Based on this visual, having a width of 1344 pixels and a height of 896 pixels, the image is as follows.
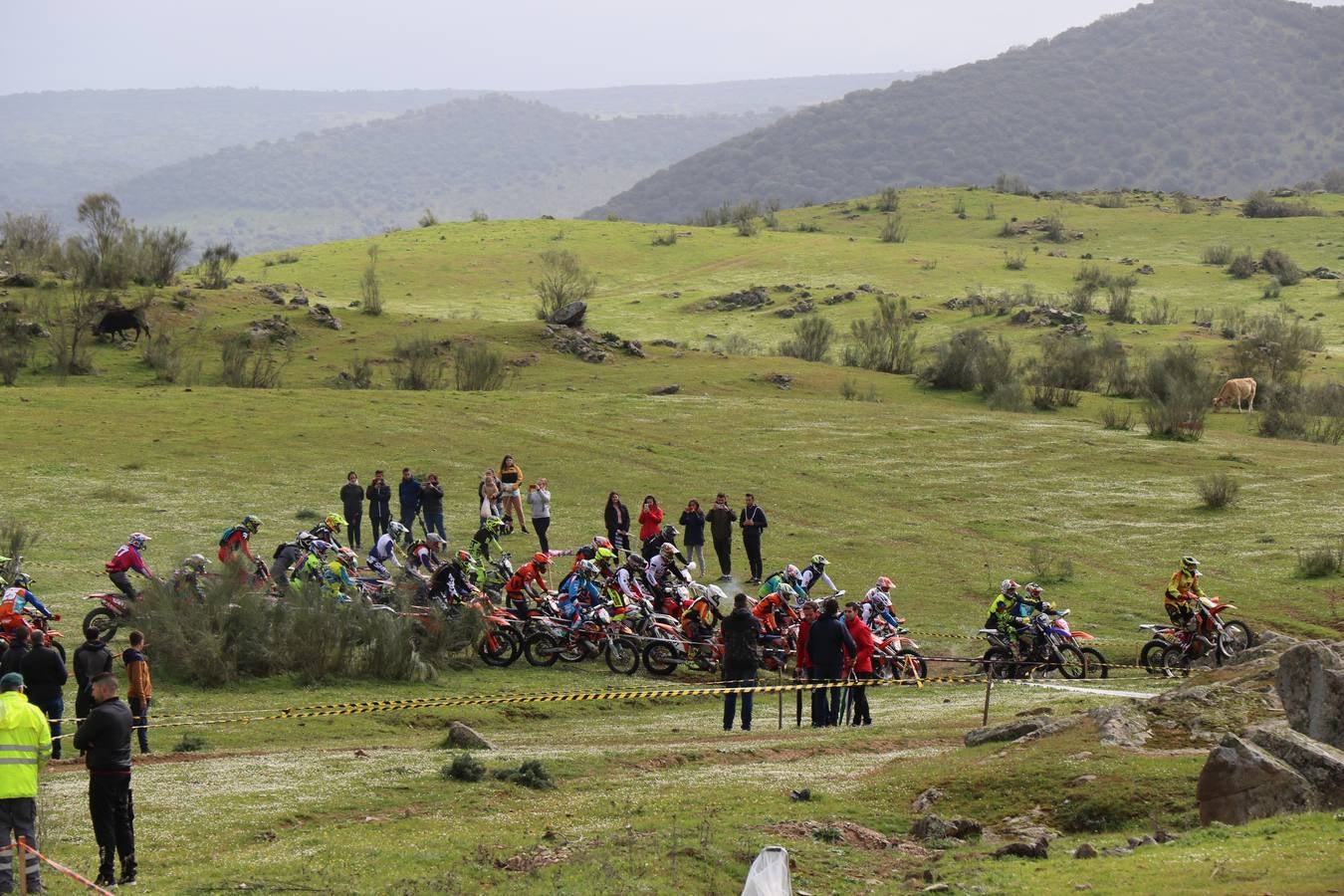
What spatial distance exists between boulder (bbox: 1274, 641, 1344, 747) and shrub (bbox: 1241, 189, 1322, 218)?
133 m

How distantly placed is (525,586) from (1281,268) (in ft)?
310

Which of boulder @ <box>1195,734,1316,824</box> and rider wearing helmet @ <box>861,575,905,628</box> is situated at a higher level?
boulder @ <box>1195,734,1316,824</box>

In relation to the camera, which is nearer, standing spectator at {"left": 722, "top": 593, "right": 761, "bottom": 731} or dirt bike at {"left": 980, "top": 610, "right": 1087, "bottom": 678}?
standing spectator at {"left": 722, "top": 593, "right": 761, "bottom": 731}

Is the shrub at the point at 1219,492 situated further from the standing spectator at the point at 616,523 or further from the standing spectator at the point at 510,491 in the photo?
the standing spectator at the point at 510,491

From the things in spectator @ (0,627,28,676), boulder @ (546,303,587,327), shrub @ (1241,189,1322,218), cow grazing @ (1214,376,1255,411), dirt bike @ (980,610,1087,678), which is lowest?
dirt bike @ (980,610,1087,678)

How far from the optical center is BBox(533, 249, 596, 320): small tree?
8608cm

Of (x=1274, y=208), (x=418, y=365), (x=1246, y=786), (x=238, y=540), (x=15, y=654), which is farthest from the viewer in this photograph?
(x=1274, y=208)

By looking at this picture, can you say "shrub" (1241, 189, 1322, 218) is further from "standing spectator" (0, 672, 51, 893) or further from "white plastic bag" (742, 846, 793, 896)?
"standing spectator" (0, 672, 51, 893)

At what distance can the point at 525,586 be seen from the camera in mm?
26141

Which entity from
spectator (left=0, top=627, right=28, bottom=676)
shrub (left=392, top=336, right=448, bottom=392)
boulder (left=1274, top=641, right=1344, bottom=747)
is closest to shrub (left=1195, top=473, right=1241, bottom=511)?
boulder (left=1274, top=641, right=1344, bottom=747)

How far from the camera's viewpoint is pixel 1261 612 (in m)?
31.9

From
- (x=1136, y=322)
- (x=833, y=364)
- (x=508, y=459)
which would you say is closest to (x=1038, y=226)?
(x=1136, y=322)

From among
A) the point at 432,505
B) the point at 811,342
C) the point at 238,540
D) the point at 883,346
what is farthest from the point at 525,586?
the point at 811,342

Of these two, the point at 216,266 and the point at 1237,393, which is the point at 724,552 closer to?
the point at 1237,393
